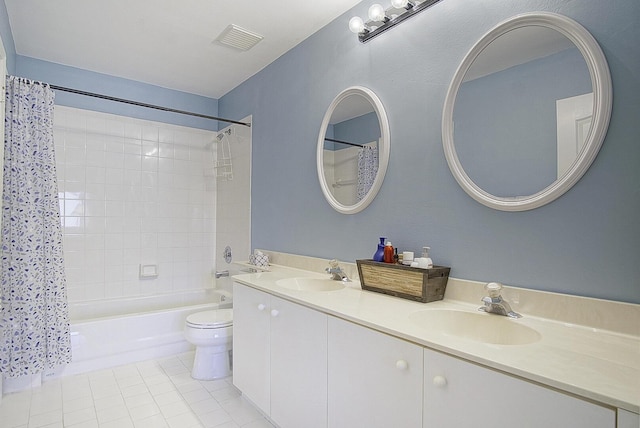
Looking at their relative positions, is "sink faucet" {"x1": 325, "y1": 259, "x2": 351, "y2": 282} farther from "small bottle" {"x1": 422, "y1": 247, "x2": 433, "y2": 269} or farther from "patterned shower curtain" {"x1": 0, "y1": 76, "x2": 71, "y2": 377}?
"patterned shower curtain" {"x1": 0, "y1": 76, "x2": 71, "y2": 377}

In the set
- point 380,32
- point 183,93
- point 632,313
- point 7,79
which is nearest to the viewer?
point 632,313

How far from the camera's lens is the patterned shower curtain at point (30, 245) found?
2229mm

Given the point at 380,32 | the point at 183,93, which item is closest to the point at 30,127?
the point at 183,93

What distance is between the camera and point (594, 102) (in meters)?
1.17

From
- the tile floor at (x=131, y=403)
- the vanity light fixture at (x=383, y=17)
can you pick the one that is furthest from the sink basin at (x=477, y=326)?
the vanity light fixture at (x=383, y=17)

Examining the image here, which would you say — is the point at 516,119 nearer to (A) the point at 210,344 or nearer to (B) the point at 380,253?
(B) the point at 380,253

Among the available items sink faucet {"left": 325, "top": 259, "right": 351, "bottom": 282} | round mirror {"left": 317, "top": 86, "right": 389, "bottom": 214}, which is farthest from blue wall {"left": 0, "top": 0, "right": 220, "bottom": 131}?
sink faucet {"left": 325, "top": 259, "right": 351, "bottom": 282}

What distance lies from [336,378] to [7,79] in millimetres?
2779

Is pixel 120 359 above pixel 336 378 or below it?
below

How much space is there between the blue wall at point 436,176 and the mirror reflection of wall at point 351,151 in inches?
4.8

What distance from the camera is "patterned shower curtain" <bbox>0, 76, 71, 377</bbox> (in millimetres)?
2229

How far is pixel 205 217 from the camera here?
3.86 meters

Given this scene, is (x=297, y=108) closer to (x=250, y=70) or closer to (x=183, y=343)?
(x=250, y=70)

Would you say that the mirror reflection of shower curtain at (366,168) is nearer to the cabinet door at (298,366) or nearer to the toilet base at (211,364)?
the cabinet door at (298,366)
